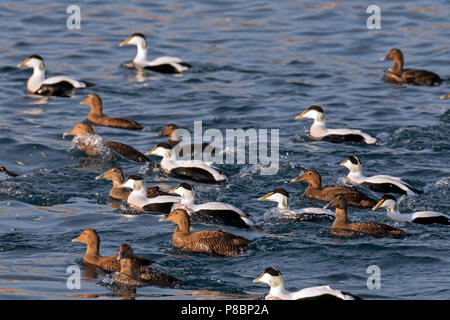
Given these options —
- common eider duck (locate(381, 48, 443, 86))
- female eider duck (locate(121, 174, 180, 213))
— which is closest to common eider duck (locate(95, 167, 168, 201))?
female eider duck (locate(121, 174, 180, 213))

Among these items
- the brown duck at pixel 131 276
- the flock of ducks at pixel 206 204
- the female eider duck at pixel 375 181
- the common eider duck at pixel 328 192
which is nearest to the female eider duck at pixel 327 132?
the flock of ducks at pixel 206 204

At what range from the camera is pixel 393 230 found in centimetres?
1323

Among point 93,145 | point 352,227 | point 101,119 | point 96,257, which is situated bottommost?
point 96,257

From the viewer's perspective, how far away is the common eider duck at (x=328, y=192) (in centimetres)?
1478

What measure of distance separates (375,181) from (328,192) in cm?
76

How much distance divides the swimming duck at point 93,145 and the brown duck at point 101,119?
4.10ft

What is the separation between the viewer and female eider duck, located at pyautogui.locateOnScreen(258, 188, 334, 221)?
1389 cm

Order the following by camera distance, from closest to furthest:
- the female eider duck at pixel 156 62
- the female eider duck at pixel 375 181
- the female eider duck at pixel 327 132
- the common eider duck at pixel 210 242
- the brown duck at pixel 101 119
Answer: the common eider duck at pixel 210 242 < the female eider duck at pixel 375 181 < the female eider duck at pixel 327 132 < the brown duck at pixel 101 119 < the female eider duck at pixel 156 62

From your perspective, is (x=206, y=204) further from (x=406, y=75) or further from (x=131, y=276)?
(x=406, y=75)

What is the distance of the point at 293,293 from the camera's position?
426 inches

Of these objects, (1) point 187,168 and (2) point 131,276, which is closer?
(2) point 131,276

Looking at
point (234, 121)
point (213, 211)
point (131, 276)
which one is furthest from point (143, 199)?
point (234, 121)

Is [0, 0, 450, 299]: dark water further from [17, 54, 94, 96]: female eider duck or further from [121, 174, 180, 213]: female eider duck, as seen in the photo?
[121, 174, 180, 213]: female eider duck

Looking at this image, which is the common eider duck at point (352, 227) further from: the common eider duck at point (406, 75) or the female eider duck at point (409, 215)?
the common eider duck at point (406, 75)
